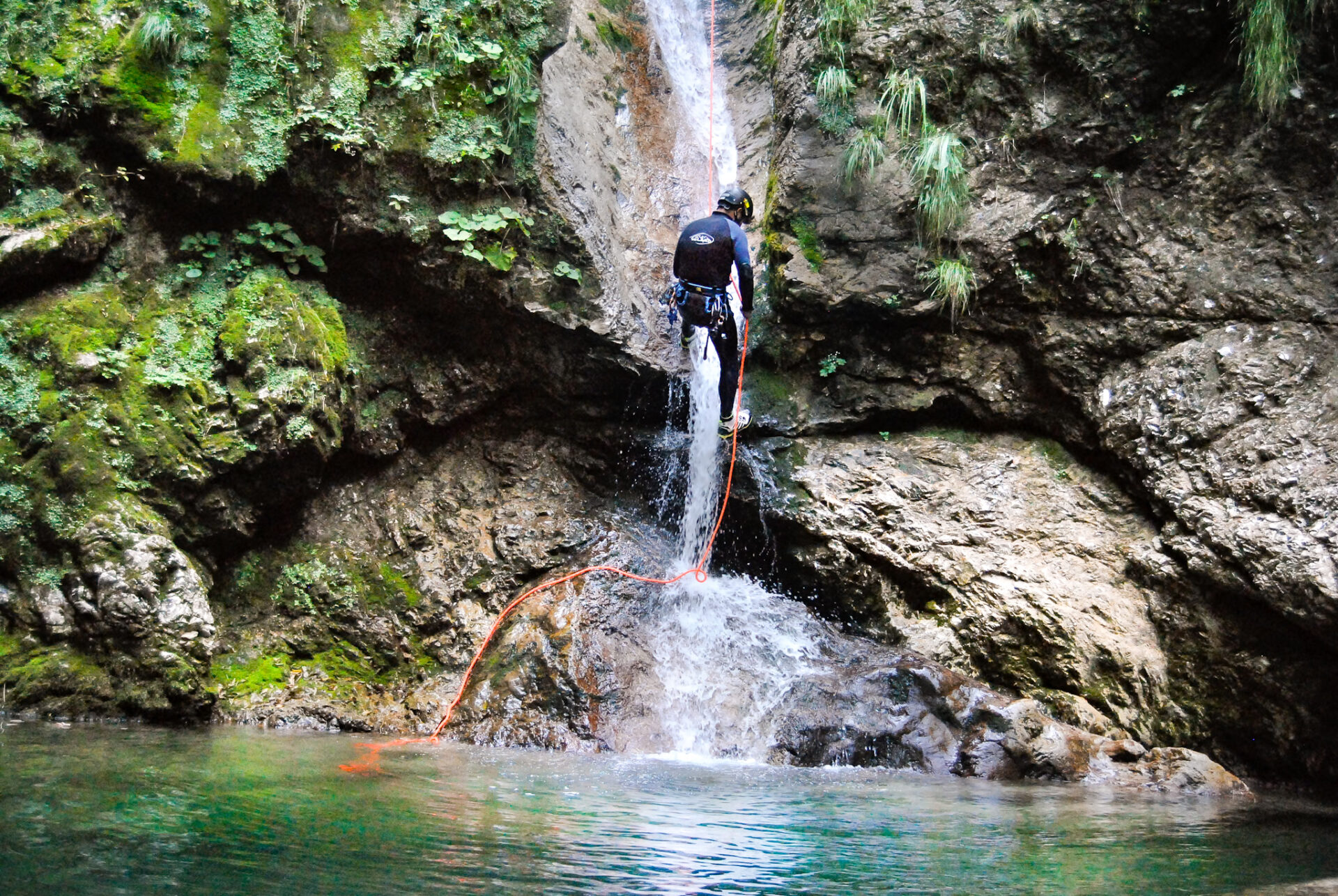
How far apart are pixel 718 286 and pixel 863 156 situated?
167 cm

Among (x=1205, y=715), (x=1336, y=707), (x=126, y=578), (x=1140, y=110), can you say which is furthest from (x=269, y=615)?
(x=1140, y=110)

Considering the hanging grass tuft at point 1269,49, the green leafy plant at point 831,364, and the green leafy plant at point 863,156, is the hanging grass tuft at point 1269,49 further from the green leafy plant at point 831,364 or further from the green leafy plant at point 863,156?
the green leafy plant at point 831,364

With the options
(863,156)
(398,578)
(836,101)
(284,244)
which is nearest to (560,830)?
(398,578)

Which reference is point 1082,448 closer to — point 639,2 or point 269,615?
point 269,615

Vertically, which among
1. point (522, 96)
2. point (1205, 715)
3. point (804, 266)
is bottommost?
point (1205, 715)

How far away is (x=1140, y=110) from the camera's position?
22.0 ft

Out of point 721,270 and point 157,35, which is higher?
point 157,35

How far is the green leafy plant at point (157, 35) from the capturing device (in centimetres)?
616

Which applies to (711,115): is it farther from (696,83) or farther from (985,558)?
(985,558)

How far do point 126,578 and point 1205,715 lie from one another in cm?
645

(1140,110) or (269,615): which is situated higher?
(1140,110)

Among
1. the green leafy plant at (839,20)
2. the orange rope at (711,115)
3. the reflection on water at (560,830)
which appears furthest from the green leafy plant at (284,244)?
the green leafy plant at (839,20)

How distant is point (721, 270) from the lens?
679cm

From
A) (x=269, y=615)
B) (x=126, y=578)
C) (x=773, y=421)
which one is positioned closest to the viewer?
(x=126, y=578)
